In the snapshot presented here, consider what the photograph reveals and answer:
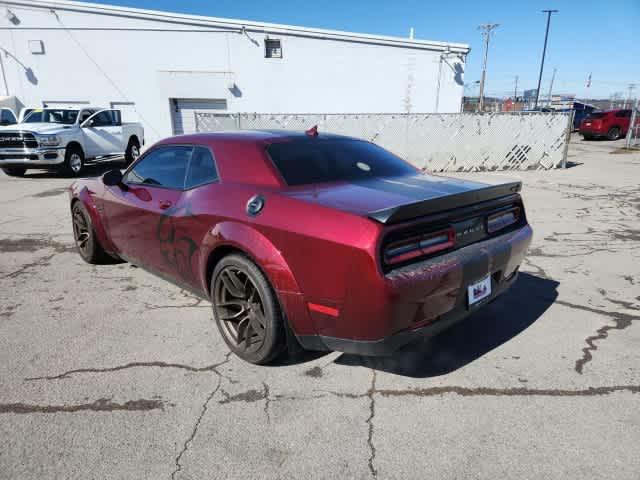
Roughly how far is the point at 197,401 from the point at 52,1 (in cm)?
2091

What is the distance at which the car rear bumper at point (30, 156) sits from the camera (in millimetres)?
10562

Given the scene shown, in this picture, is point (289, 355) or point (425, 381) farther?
point (289, 355)

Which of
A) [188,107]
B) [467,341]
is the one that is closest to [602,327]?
[467,341]

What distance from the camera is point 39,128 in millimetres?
10867

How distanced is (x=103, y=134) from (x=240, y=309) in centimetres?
1218

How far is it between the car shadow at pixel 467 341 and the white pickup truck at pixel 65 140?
1110 centimetres

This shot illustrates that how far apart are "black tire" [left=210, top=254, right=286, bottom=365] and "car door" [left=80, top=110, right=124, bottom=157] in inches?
454

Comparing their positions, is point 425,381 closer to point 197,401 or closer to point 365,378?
point 365,378

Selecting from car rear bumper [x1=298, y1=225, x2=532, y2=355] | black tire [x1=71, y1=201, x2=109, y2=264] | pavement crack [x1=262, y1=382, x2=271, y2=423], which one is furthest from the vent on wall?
car rear bumper [x1=298, y1=225, x2=532, y2=355]

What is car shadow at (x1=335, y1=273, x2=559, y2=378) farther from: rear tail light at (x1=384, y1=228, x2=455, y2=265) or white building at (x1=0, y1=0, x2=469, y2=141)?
white building at (x1=0, y1=0, x2=469, y2=141)

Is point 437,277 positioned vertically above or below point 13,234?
above

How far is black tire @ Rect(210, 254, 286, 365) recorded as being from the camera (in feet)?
8.04

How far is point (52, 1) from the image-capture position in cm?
1706

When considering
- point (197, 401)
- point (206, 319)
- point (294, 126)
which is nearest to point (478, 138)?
point (294, 126)
